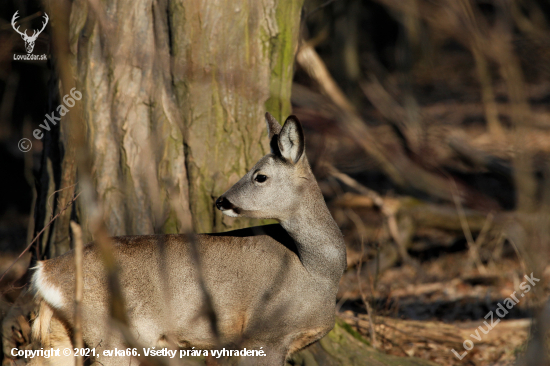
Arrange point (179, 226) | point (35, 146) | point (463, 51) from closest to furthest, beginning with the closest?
point (179, 226)
point (35, 146)
point (463, 51)

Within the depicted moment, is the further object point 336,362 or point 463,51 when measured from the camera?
point 463,51

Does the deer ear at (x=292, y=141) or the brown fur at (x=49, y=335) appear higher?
the deer ear at (x=292, y=141)

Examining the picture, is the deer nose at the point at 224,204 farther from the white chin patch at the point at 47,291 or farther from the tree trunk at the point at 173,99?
the white chin patch at the point at 47,291

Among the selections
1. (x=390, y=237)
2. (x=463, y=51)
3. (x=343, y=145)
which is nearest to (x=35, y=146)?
(x=343, y=145)

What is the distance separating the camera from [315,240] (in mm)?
4035

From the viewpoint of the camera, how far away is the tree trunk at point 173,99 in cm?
480

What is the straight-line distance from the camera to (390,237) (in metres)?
9.07

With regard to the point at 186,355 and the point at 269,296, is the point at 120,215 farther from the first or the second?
the point at 269,296

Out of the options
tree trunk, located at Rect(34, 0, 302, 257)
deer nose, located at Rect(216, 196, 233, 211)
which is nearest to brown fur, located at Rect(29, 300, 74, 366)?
tree trunk, located at Rect(34, 0, 302, 257)

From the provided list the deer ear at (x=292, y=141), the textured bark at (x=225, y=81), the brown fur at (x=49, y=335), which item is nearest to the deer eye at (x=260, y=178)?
the deer ear at (x=292, y=141)

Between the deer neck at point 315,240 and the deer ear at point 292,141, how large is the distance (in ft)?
1.19

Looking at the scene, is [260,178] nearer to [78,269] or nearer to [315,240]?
[315,240]

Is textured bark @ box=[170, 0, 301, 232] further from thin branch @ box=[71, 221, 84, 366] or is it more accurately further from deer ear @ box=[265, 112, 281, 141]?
thin branch @ box=[71, 221, 84, 366]

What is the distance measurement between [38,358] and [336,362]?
261 cm
